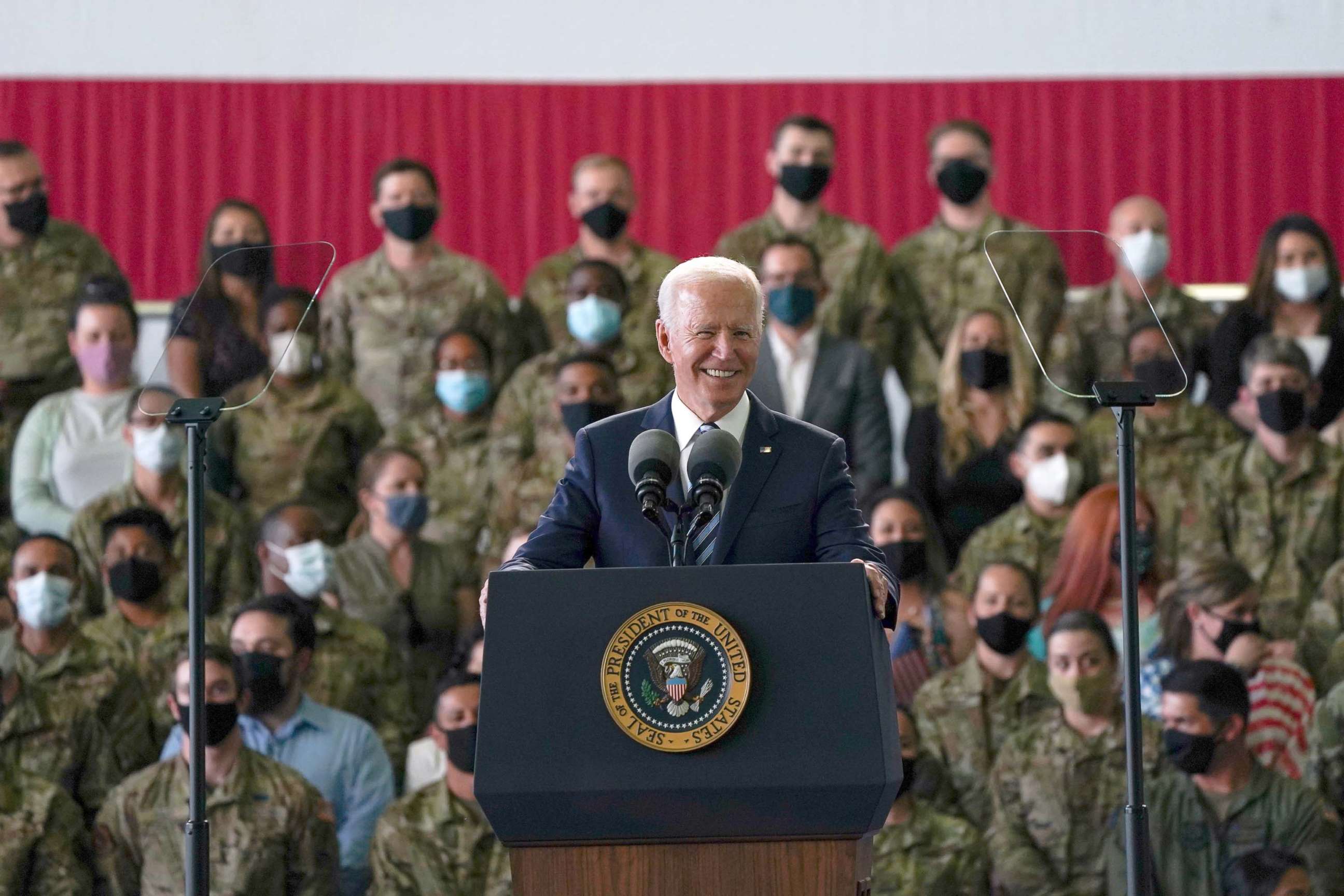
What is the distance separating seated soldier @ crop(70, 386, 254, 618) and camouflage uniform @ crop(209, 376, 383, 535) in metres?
0.14

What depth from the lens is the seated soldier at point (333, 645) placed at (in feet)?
18.6

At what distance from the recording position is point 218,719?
5320 millimetres

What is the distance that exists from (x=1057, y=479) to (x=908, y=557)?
0.56 meters

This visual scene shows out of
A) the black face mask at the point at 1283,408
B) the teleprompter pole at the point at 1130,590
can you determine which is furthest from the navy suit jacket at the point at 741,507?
the black face mask at the point at 1283,408

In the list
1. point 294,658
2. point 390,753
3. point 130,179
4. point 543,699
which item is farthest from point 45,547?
point 543,699

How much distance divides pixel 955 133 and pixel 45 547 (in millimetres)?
3311

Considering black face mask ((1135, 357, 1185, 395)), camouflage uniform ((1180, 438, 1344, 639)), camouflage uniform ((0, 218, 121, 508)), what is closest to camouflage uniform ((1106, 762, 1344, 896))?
→ camouflage uniform ((1180, 438, 1344, 639))

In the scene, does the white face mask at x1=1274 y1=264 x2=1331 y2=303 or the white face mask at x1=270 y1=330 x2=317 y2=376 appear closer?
the white face mask at x1=270 y1=330 x2=317 y2=376

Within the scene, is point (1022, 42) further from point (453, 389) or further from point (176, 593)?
point (176, 593)

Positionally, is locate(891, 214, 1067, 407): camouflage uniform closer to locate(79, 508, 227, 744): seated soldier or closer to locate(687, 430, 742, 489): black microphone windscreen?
locate(79, 508, 227, 744): seated soldier

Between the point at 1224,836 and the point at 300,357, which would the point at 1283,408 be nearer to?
the point at 1224,836

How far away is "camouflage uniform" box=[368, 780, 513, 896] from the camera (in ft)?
17.4

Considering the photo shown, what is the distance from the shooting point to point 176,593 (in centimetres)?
585

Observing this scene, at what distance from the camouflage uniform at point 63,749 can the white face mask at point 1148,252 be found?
3645mm
